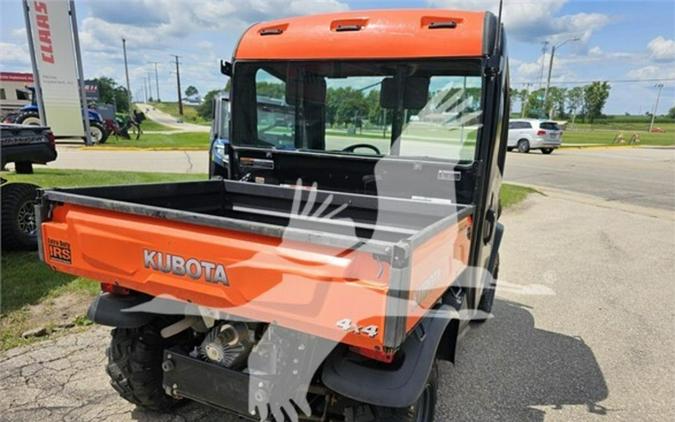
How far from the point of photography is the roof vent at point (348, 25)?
3295mm

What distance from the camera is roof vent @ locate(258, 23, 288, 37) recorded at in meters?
3.51

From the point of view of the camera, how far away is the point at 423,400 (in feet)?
8.12

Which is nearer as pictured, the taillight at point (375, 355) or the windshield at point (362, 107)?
the taillight at point (375, 355)

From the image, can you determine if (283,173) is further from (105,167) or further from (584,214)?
(105,167)

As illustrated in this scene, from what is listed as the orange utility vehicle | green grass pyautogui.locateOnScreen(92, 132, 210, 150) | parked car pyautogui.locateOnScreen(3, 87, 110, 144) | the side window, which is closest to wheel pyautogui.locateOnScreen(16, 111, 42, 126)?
parked car pyautogui.locateOnScreen(3, 87, 110, 144)

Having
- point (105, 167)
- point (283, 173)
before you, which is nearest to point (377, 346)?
point (283, 173)

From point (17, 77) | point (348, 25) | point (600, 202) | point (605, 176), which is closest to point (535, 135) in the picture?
point (605, 176)

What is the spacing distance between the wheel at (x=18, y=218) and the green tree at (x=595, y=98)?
84010 mm

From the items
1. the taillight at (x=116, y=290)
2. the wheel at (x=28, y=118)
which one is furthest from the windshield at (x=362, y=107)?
the wheel at (x=28, y=118)

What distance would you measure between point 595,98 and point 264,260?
9021 centimetres

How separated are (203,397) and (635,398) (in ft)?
9.99

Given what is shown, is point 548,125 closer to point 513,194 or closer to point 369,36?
point 513,194

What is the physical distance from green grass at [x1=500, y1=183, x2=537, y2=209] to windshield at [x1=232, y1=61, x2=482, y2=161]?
7.70 m

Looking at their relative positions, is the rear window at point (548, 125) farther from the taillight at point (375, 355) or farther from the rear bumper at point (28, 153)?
the taillight at point (375, 355)
